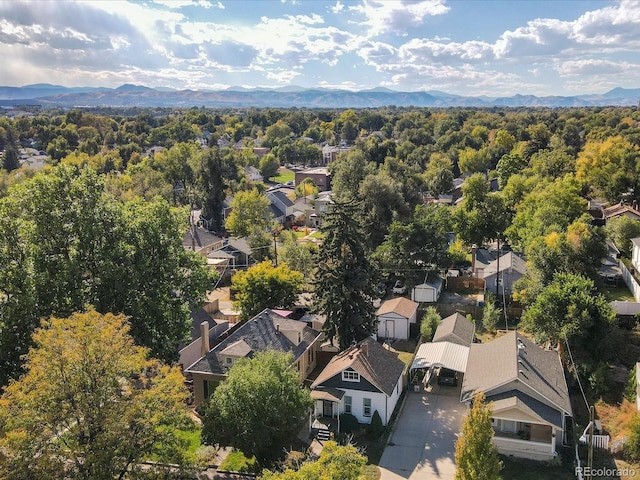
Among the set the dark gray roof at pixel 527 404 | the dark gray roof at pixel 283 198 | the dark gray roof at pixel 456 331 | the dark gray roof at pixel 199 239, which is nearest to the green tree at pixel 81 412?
the dark gray roof at pixel 527 404

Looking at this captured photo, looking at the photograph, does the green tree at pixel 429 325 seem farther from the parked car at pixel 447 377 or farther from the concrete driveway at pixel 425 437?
the concrete driveway at pixel 425 437

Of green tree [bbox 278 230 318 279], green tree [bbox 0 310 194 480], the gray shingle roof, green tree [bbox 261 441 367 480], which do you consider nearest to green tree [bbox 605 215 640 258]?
green tree [bbox 278 230 318 279]

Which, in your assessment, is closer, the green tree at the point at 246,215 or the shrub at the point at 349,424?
the shrub at the point at 349,424

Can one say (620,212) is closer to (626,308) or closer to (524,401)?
(626,308)

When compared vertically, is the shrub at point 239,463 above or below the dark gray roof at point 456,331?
below

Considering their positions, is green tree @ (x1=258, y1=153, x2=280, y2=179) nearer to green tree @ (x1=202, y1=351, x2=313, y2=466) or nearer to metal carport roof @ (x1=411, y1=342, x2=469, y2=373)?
metal carport roof @ (x1=411, y1=342, x2=469, y2=373)

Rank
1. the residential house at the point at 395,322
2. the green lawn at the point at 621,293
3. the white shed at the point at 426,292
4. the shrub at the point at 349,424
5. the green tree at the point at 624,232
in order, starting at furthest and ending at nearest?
the green tree at the point at 624,232
the white shed at the point at 426,292
the green lawn at the point at 621,293
the residential house at the point at 395,322
the shrub at the point at 349,424

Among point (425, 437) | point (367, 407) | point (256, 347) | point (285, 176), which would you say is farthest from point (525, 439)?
point (285, 176)
